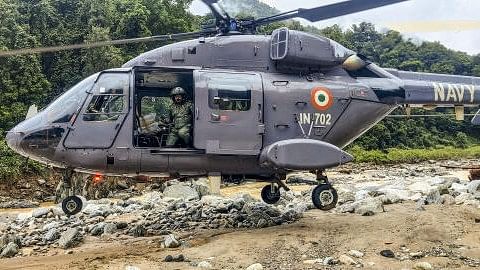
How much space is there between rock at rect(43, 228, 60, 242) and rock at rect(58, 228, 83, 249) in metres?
0.32

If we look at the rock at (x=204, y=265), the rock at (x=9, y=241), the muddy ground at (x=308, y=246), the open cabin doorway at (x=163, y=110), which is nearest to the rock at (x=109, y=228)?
the muddy ground at (x=308, y=246)

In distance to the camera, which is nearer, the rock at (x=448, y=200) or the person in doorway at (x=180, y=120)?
the person in doorway at (x=180, y=120)

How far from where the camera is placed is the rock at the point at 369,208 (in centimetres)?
950

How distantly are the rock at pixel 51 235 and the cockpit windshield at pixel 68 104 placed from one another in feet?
7.66

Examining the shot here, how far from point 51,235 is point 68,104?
256cm

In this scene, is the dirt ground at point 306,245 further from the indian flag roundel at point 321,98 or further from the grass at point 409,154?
the grass at point 409,154

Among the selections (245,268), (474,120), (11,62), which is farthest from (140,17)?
(245,268)

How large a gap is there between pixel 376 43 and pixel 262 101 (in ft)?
213

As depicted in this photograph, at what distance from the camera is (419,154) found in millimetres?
45781

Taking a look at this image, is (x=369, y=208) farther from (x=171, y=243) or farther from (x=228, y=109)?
(x=171, y=243)

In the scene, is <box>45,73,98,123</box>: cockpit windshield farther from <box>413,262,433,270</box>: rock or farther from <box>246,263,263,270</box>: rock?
<box>413,262,433,270</box>: rock

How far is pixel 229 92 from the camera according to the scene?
8.78m

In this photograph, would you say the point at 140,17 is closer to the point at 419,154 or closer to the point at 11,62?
the point at 11,62

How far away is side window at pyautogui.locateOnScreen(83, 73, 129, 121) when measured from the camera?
331 inches
